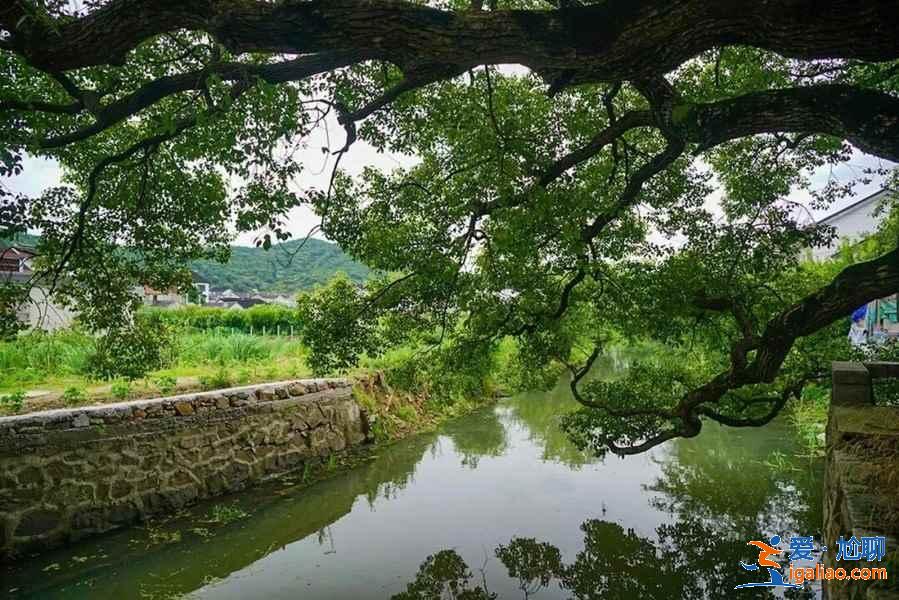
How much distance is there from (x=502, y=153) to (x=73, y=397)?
20.3 ft

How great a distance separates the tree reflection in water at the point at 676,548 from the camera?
5.37 m

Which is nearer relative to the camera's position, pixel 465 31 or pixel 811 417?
pixel 465 31

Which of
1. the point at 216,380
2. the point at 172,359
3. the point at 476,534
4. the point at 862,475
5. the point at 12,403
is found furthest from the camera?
the point at 172,359

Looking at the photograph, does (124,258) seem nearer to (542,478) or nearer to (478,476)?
(478,476)

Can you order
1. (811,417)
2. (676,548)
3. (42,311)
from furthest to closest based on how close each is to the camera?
(811,417) < (42,311) < (676,548)

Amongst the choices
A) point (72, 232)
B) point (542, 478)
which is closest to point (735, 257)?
point (542, 478)

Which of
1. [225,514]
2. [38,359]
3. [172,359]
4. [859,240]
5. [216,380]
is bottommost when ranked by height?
[225,514]

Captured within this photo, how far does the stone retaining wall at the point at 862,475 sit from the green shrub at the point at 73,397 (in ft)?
26.0

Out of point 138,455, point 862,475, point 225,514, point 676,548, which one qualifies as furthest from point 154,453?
point 862,475

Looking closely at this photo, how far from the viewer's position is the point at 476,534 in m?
6.66

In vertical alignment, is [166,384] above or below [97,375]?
below

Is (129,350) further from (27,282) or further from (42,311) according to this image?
(42,311)

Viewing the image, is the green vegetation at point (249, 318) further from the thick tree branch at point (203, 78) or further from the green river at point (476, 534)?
the thick tree branch at point (203, 78)

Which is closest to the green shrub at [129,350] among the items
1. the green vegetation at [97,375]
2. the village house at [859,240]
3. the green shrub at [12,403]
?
the green vegetation at [97,375]
